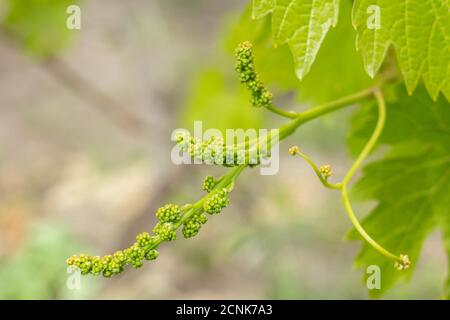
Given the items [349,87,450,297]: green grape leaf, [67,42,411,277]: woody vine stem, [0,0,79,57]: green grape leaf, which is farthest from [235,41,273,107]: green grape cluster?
[0,0,79,57]: green grape leaf

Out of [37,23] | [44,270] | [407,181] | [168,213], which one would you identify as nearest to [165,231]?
[168,213]

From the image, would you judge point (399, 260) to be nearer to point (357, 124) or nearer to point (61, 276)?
point (357, 124)

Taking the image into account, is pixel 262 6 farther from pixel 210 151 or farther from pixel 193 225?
pixel 193 225

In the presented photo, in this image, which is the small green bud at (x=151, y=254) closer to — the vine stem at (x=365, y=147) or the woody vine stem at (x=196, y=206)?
the woody vine stem at (x=196, y=206)

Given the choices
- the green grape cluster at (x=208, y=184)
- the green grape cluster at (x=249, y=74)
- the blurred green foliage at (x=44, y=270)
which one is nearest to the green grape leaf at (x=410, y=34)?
the green grape cluster at (x=249, y=74)

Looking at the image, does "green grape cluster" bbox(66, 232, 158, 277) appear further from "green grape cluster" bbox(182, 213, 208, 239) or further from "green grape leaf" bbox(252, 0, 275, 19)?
"green grape leaf" bbox(252, 0, 275, 19)
